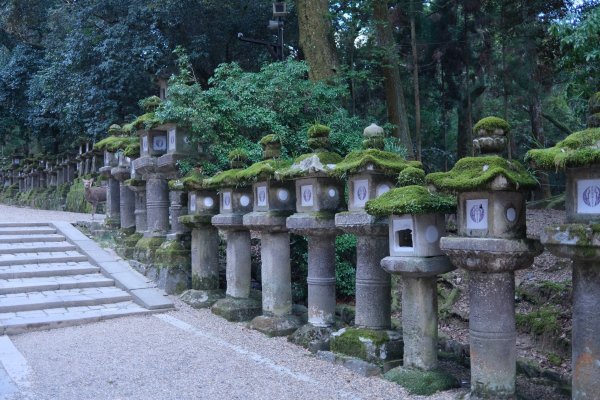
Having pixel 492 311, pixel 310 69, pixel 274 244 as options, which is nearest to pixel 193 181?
pixel 274 244

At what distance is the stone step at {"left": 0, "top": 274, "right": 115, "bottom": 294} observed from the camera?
9995 millimetres

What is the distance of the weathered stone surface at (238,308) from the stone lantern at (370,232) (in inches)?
97.8

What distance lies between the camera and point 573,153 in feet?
14.7

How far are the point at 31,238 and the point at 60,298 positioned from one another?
3.96 meters

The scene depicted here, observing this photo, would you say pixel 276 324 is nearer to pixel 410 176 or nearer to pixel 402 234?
pixel 402 234

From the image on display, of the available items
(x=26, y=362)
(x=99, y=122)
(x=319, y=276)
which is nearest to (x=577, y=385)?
(x=319, y=276)

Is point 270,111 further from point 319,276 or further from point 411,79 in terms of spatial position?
point 411,79

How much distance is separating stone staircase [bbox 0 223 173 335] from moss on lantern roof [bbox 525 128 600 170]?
6.82 meters

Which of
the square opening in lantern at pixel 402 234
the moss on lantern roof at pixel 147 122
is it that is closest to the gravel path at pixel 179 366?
the square opening in lantern at pixel 402 234

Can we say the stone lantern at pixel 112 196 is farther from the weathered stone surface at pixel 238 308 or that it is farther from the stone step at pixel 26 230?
the weathered stone surface at pixel 238 308

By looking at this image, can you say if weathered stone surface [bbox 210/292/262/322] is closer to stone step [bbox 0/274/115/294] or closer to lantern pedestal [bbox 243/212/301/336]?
lantern pedestal [bbox 243/212/301/336]

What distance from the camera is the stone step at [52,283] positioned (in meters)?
9.99

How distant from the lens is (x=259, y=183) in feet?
27.8

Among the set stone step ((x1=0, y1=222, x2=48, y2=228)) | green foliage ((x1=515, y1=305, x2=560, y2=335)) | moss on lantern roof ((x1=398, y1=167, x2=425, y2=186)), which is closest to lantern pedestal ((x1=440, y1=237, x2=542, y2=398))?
moss on lantern roof ((x1=398, y1=167, x2=425, y2=186))
